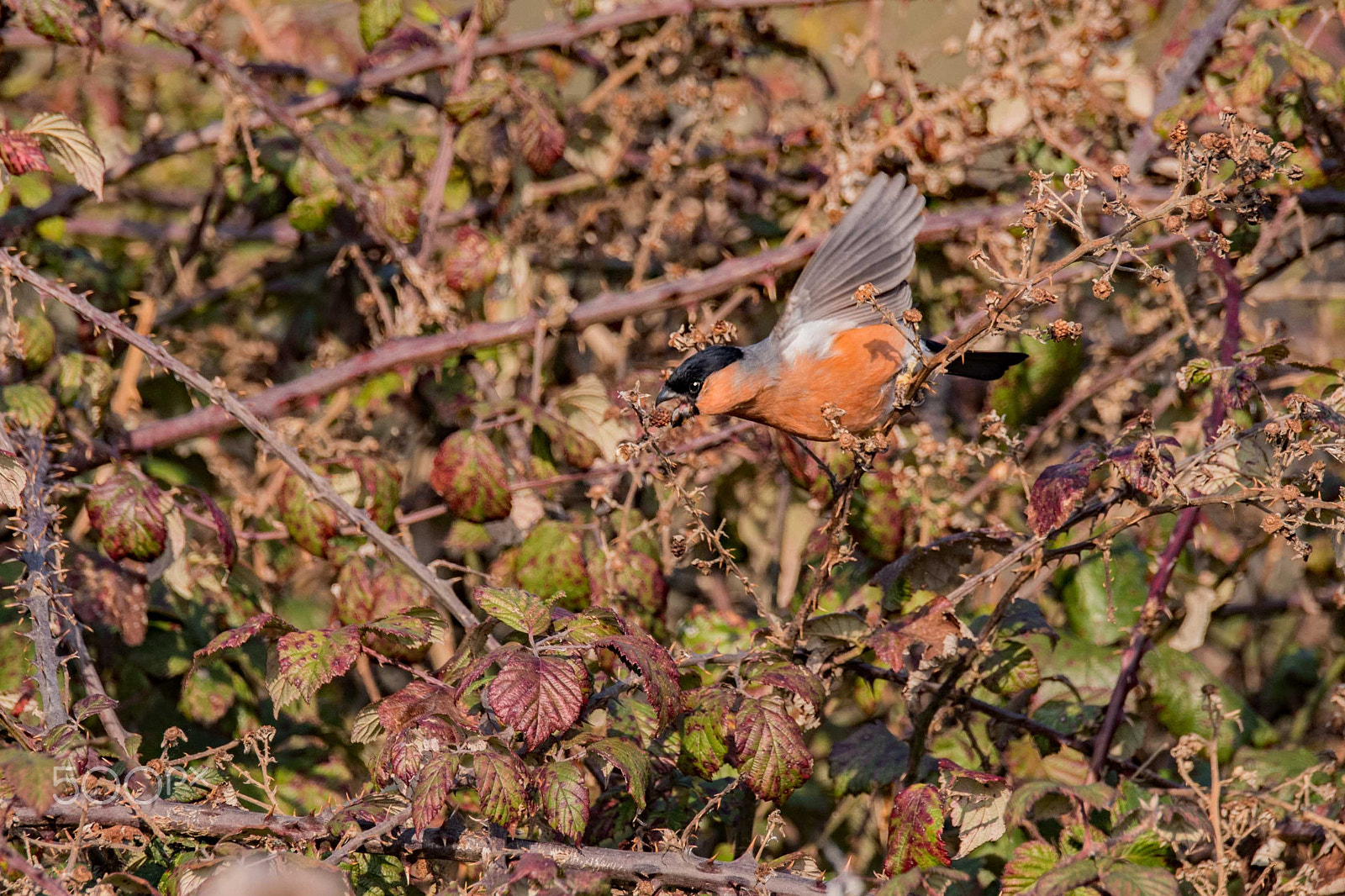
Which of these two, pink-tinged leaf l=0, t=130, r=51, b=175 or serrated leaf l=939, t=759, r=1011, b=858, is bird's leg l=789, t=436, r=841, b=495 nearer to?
serrated leaf l=939, t=759, r=1011, b=858

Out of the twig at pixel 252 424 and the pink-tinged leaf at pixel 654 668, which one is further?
the twig at pixel 252 424

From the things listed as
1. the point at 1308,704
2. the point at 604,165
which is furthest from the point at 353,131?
the point at 1308,704

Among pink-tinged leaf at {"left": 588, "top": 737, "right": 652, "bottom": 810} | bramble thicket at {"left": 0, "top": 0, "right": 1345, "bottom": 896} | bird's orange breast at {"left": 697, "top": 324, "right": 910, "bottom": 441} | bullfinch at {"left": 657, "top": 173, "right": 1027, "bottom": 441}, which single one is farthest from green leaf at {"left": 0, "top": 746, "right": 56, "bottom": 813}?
bird's orange breast at {"left": 697, "top": 324, "right": 910, "bottom": 441}

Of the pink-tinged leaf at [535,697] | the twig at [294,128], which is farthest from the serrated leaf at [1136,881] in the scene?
the twig at [294,128]

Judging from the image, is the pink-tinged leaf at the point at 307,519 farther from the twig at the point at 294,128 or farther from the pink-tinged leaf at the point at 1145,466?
the pink-tinged leaf at the point at 1145,466

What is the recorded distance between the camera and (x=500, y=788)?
160 centimetres

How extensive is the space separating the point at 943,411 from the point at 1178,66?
1176mm

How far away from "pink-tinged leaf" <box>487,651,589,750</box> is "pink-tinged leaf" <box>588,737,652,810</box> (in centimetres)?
9

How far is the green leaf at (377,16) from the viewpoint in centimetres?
299

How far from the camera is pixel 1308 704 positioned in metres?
3.26

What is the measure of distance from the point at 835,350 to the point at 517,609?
1.31 m

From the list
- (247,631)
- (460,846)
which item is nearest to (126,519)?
(247,631)

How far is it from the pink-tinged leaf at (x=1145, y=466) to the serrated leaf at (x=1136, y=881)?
580mm

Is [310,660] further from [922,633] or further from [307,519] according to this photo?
[922,633]
